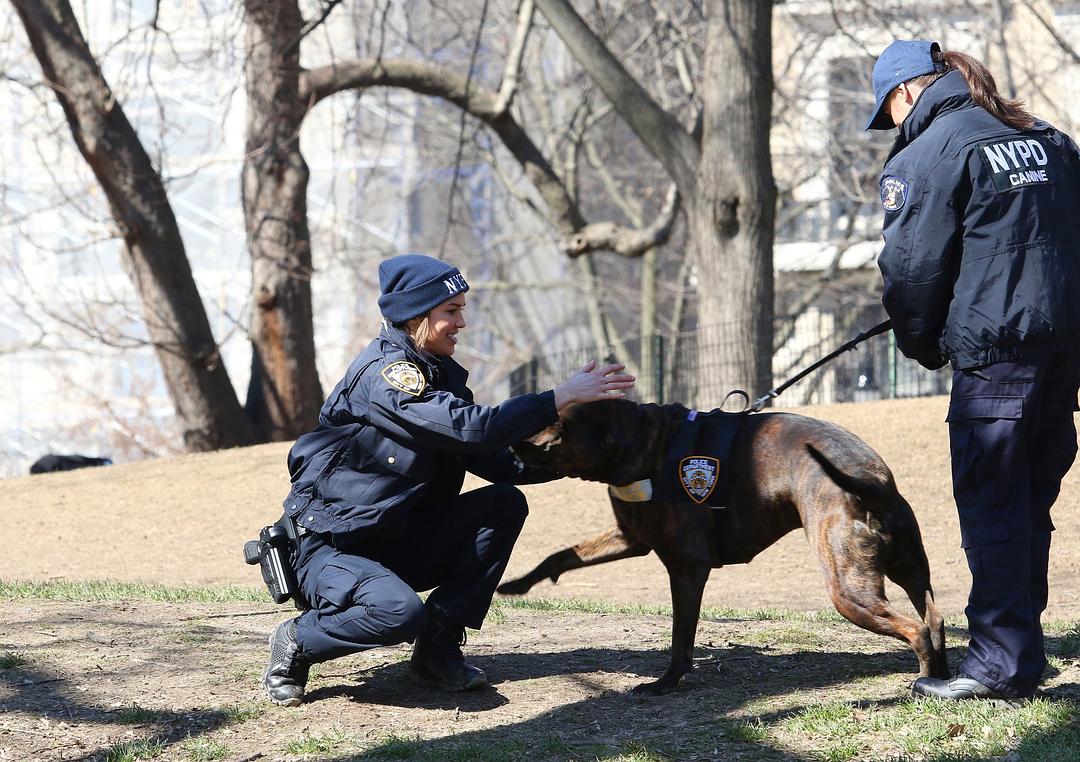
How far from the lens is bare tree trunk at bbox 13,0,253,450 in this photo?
42.0 feet

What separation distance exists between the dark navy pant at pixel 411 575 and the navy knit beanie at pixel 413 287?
762 millimetres

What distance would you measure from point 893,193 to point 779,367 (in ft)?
65.6

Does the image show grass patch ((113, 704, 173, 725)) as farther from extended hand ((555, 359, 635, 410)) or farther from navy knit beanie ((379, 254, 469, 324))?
extended hand ((555, 359, 635, 410))

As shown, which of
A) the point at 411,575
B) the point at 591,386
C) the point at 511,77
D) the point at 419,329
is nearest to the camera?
the point at 591,386

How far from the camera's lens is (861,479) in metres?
4.18

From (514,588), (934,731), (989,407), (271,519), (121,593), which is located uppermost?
(989,407)

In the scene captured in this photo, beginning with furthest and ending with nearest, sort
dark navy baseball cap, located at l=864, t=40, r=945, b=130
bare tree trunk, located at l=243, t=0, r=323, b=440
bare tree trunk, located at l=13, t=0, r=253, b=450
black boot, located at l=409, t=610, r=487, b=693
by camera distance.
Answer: bare tree trunk, located at l=243, t=0, r=323, b=440
bare tree trunk, located at l=13, t=0, r=253, b=450
black boot, located at l=409, t=610, r=487, b=693
dark navy baseball cap, located at l=864, t=40, r=945, b=130

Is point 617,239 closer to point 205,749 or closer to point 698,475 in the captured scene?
point 698,475

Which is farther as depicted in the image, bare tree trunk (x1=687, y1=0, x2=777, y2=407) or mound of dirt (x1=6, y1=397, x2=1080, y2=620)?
bare tree trunk (x1=687, y1=0, x2=777, y2=407)

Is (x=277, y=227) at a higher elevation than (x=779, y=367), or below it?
higher

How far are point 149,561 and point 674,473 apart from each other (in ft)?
22.4

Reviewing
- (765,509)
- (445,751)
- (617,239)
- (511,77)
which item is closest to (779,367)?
(617,239)

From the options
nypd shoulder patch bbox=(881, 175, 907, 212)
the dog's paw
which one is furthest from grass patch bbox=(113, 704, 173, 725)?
nypd shoulder patch bbox=(881, 175, 907, 212)

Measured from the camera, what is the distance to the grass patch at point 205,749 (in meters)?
3.88
